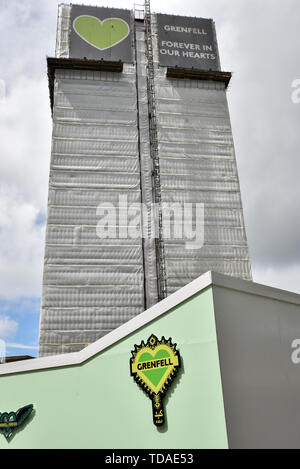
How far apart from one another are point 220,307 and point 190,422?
346cm

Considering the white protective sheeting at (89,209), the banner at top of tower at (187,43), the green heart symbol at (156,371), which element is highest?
the banner at top of tower at (187,43)

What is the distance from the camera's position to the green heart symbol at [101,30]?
150ft

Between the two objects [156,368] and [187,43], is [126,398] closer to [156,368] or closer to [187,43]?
[156,368]

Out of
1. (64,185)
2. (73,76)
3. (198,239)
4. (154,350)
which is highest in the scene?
(73,76)

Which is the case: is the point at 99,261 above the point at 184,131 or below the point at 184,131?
below

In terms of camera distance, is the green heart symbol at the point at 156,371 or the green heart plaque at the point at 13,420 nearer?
the green heart symbol at the point at 156,371

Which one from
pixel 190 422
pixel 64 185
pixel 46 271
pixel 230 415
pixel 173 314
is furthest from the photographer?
pixel 64 185

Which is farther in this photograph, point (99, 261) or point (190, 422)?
point (99, 261)

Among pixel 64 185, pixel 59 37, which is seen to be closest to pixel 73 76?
pixel 59 37

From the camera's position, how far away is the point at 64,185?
40031 millimetres

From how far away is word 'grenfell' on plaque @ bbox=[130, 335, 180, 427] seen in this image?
1230cm

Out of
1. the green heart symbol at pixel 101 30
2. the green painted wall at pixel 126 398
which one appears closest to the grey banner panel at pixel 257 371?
the green painted wall at pixel 126 398

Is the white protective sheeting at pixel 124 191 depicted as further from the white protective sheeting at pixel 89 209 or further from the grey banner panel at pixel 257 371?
the grey banner panel at pixel 257 371
